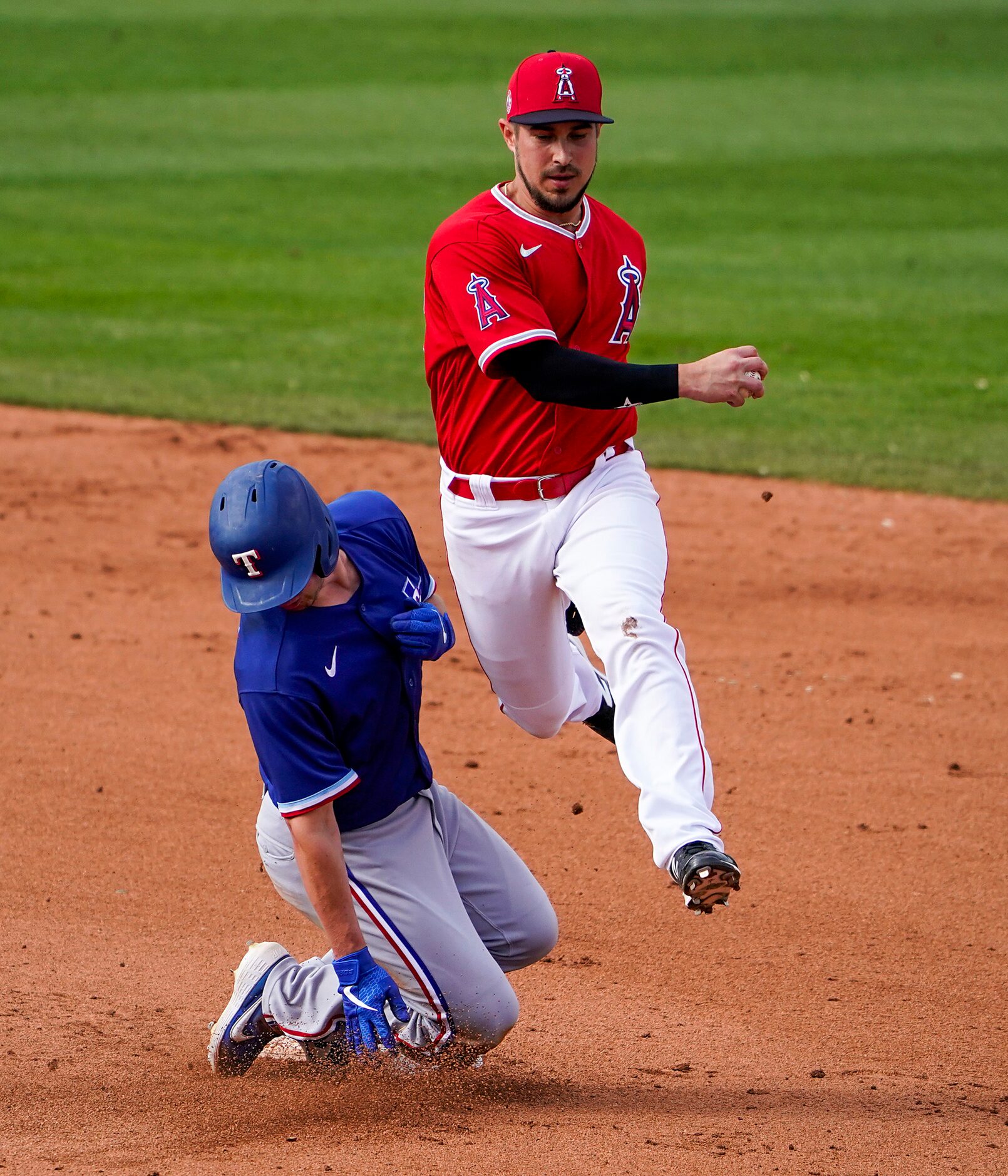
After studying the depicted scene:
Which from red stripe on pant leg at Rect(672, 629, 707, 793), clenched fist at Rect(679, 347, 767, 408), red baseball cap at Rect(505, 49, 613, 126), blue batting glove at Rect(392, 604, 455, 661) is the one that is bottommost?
red stripe on pant leg at Rect(672, 629, 707, 793)

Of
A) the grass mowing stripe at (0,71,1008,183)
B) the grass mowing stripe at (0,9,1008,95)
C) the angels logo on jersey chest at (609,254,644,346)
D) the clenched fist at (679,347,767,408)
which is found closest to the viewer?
the clenched fist at (679,347,767,408)

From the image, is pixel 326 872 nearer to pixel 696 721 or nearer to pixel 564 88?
pixel 696 721

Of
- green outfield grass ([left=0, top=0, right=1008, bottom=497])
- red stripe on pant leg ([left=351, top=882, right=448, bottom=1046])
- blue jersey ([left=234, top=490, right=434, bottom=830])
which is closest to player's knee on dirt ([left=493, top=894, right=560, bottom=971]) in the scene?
red stripe on pant leg ([left=351, top=882, right=448, bottom=1046])

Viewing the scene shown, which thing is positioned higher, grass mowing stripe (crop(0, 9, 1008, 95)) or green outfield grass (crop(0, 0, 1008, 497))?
grass mowing stripe (crop(0, 9, 1008, 95))

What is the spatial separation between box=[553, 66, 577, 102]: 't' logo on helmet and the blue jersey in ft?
4.18

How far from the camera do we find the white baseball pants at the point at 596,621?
167 inches

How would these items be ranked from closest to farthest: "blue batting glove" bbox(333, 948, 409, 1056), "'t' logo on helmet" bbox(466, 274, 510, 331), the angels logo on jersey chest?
"blue batting glove" bbox(333, 948, 409, 1056)
"'t' logo on helmet" bbox(466, 274, 510, 331)
the angels logo on jersey chest

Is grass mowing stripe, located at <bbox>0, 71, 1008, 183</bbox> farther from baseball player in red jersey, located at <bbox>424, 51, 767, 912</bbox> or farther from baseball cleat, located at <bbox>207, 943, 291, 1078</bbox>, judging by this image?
baseball cleat, located at <bbox>207, 943, 291, 1078</bbox>

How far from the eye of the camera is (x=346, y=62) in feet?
92.5

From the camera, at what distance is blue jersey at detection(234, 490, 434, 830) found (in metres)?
3.92

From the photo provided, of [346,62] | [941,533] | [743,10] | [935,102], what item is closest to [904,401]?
[941,533]

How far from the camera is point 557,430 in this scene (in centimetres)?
486

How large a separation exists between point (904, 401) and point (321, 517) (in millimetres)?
9316

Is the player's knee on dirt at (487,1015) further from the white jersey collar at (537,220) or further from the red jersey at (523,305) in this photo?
the white jersey collar at (537,220)
